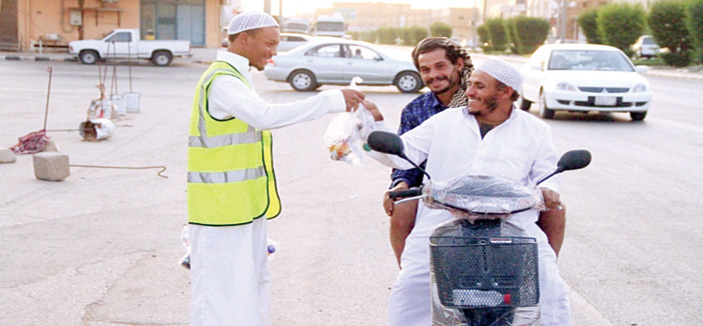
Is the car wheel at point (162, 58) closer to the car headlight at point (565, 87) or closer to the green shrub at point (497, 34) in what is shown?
the car headlight at point (565, 87)

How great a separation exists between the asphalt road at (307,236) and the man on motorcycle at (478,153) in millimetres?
1430

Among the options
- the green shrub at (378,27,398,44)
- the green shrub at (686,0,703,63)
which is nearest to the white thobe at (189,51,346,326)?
the green shrub at (686,0,703,63)

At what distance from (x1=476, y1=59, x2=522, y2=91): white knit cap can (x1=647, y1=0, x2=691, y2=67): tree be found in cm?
4228

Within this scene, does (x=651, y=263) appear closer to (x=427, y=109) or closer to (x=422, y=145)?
(x=427, y=109)

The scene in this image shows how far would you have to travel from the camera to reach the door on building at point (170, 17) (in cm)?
4606

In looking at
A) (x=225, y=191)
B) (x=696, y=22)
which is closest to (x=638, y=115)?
(x=225, y=191)

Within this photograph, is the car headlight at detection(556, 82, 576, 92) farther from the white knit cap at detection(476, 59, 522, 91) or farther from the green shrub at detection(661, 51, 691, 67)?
the green shrub at detection(661, 51, 691, 67)

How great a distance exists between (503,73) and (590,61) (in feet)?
49.3

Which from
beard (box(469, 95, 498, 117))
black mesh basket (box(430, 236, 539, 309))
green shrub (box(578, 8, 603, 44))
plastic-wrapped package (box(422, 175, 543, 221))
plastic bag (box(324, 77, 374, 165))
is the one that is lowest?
black mesh basket (box(430, 236, 539, 309))

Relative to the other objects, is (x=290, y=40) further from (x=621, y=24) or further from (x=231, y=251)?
(x=231, y=251)

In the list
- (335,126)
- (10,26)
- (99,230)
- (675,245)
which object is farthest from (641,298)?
(10,26)

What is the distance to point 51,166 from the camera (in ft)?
31.8

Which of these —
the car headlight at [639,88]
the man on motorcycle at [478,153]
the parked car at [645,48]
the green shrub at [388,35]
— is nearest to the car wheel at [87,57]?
the car headlight at [639,88]

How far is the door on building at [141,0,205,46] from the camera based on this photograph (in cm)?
4606
